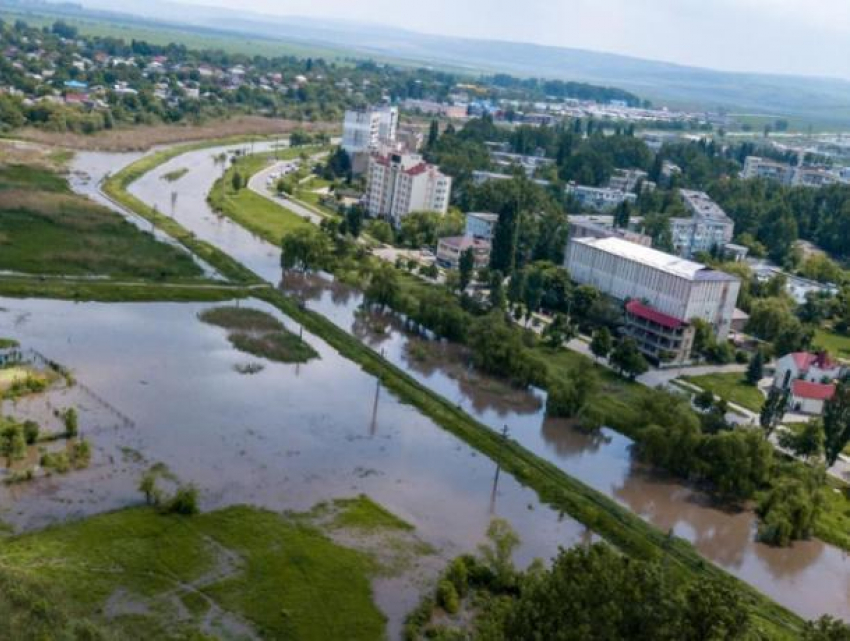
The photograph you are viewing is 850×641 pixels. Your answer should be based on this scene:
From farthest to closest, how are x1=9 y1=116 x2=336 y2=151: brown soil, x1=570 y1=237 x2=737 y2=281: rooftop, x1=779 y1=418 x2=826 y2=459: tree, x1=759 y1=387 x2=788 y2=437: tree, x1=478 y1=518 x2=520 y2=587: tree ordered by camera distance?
x1=9 y1=116 x2=336 y2=151: brown soil → x1=570 y1=237 x2=737 y2=281: rooftop → x1=759 y1=387 x2=788 y2=437: tree → x1=779 y1=418 x2=826 y2=459: tree → x1=478 y1=518 x2=520 y2=587: tree

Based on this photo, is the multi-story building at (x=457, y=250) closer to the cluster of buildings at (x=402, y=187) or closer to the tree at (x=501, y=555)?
the cluster of buildings at (x=402, y=187)

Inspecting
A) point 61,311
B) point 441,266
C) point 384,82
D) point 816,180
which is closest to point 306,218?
point 441,266

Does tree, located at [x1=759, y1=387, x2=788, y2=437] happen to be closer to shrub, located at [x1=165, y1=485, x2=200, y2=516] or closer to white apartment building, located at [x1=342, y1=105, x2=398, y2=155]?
shrub, located at [x1=165, y1=485, x2=200, y2=516]

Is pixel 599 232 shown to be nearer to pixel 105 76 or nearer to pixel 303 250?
pixel 303 250

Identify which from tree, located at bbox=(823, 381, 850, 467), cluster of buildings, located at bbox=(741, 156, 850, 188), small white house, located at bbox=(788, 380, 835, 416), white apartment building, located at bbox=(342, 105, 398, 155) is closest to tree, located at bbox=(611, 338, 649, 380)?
small white house, located at bbox=(788, 380, 835, 416)

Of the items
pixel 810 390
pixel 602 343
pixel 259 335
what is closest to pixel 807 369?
pixel 810 390

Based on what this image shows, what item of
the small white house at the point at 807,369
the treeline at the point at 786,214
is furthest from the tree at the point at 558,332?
the treeline at the point at 786,214
